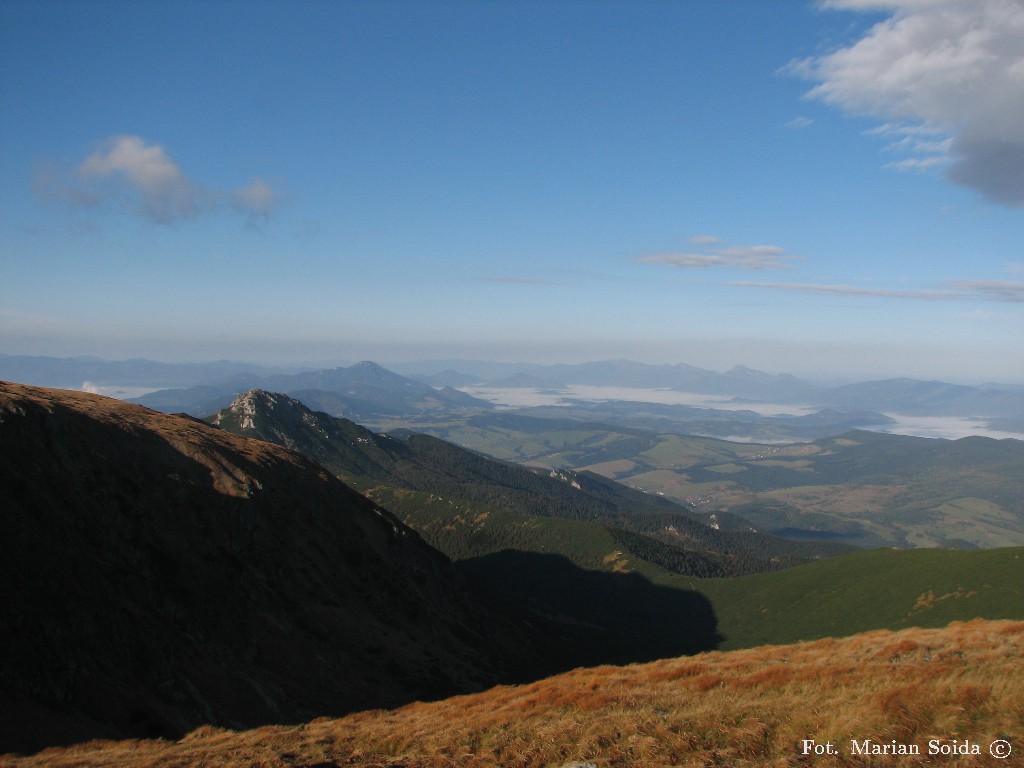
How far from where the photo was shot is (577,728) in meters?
23.1

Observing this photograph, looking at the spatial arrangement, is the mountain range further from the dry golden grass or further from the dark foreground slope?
the dry golden grass

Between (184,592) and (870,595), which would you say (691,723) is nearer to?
(184,592)

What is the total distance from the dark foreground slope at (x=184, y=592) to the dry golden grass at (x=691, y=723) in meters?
10.0

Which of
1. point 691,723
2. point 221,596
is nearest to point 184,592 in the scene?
point 221,596

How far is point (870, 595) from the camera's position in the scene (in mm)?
134875

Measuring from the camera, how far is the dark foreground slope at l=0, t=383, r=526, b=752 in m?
35.5

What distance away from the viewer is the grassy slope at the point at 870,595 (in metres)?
106

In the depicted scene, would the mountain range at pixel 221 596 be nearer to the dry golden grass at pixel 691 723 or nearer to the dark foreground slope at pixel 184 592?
the dark foreground slope at pixel 184 592

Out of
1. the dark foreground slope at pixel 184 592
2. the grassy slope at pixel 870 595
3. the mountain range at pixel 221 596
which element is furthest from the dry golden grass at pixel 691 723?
the grassy slope at pixel 870 595

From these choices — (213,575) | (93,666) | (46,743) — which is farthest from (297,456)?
(46,743)

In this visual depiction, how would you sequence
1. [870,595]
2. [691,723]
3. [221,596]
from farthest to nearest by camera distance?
[870,595] → [221,596] → [691,723]

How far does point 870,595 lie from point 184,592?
145235mm

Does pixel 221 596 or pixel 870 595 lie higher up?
pixel 221 596

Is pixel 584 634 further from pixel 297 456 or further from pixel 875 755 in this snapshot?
pixel 875 755
